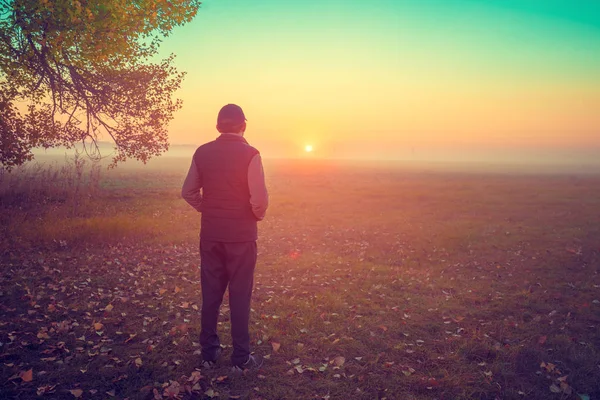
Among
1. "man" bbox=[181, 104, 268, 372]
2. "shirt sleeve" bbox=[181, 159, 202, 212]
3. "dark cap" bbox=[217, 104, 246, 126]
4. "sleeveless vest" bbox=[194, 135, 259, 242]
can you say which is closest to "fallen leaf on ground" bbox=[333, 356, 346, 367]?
"man" bbox=[181, 104, 268, 372]

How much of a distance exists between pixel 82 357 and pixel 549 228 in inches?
936

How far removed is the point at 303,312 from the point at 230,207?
14.2 feet

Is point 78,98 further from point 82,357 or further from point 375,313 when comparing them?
point 375,313

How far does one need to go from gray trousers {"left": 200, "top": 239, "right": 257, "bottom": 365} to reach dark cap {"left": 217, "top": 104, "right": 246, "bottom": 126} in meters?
1.79

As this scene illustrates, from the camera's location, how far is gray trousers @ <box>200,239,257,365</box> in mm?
5496

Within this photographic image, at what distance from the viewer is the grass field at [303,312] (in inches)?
227

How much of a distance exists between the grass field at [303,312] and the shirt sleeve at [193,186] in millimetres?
2711

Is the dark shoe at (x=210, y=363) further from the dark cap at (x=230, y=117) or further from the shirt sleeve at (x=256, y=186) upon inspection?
the dark cap at (x=230, y=117)

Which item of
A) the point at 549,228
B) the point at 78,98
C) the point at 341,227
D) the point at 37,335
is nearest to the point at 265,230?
the point at 341,227

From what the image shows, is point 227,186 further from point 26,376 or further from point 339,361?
point 26,376

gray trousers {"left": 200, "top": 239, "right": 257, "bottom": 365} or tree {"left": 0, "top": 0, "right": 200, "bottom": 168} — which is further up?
tree {"left": 0, "top": 0, "right": 200, "bottom": 168}

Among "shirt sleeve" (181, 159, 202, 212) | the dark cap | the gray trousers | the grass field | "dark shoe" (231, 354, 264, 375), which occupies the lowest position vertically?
the grass field

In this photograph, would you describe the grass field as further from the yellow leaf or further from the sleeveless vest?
the sleeveless vest

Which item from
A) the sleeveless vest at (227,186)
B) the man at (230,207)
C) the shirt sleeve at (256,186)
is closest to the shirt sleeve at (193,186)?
the man at (230,207)
